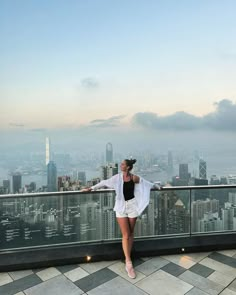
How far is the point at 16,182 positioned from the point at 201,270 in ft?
9.60

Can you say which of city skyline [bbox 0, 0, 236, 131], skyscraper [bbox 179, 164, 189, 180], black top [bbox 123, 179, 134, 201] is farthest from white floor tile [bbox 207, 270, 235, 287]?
city skyline [bbox 0, 0, 236, 131]

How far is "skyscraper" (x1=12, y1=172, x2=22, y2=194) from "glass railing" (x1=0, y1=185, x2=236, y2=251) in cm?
14

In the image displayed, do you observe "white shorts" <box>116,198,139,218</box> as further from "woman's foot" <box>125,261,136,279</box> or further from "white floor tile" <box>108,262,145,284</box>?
"white floor tile" <box>108,262,145,284</box>

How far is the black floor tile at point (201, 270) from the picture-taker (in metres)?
2.80

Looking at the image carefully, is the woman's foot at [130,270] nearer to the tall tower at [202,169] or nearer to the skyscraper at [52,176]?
the skyscraper at [52,176]

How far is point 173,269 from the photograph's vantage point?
9.64 ft

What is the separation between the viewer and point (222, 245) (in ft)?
11.5

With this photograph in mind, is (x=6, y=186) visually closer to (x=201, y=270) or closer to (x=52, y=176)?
(x=52, y=176)

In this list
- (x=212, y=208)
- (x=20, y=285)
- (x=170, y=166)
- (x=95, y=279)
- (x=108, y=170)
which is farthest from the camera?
(x=170, y=166)

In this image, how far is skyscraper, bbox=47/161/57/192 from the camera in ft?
11.0

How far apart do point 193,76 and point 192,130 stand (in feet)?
5.44

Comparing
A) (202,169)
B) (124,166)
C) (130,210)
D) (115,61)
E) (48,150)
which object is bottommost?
(130,210)

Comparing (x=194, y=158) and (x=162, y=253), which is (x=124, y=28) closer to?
(x=194, y=158)

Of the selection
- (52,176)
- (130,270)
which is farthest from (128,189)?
(52,176)
